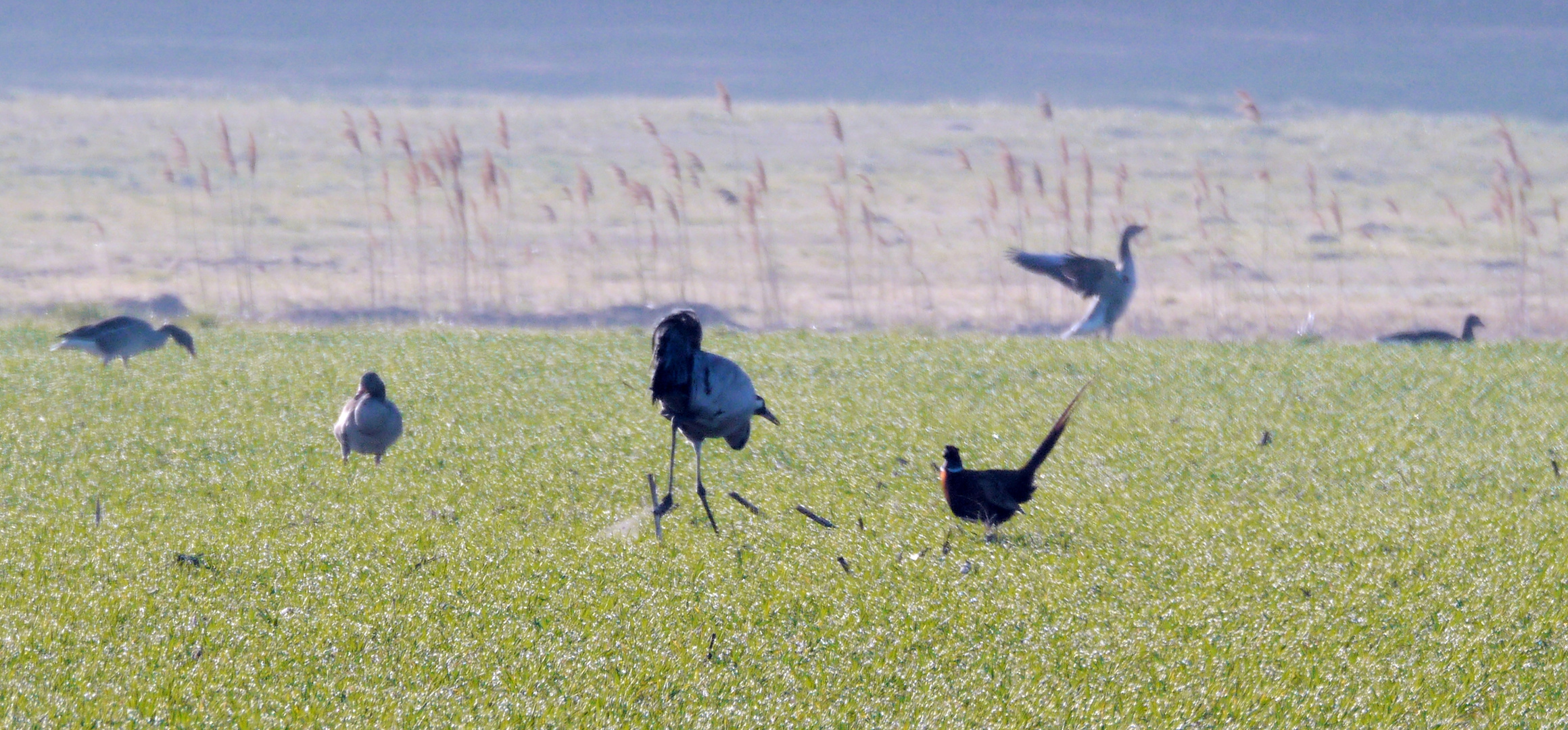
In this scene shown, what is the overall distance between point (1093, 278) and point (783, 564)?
41.9 feet

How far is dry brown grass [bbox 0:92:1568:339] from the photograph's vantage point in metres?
27.4

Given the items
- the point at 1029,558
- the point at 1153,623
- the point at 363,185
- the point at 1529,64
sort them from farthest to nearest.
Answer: the point at 1529,64
the point at 363,185
the point at 1029,558
the point at 1153,623

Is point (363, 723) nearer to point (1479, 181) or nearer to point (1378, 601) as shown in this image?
point (1378, 601)

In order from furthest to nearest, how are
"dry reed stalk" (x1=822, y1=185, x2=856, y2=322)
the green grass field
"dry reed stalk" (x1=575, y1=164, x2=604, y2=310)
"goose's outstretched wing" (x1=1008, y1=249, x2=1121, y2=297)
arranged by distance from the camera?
"dry reed stalk" (x1=822, y1=185, x2=856, y2=322) < "dry reed stalk" (x1=575, y1=164, x2=604, y2=310) < "goose's outstretched wing" (x1=1008, y1=249, x2=1121, y2=297) < the green grass field

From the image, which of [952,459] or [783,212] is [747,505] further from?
[783,212]

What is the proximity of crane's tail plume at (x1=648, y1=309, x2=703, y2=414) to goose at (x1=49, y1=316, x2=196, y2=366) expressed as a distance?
8.98m

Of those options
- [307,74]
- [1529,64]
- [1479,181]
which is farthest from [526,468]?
[1529,64]

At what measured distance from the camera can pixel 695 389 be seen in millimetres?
9930

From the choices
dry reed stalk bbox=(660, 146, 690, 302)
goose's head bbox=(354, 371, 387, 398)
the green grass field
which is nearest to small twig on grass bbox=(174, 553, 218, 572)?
the green grass field

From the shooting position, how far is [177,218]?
35.5m

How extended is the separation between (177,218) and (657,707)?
105 ft

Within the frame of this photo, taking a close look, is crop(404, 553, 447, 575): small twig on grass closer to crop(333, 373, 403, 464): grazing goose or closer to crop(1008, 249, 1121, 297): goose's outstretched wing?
crop(333, 373, 403, 464): grazing goose

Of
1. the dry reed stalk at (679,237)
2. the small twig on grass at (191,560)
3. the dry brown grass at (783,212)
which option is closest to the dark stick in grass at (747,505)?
the small twig on grass at (191,560)

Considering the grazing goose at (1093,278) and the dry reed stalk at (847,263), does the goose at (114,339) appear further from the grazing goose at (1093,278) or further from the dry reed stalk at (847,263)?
the dry reed stalk at (847,263)
